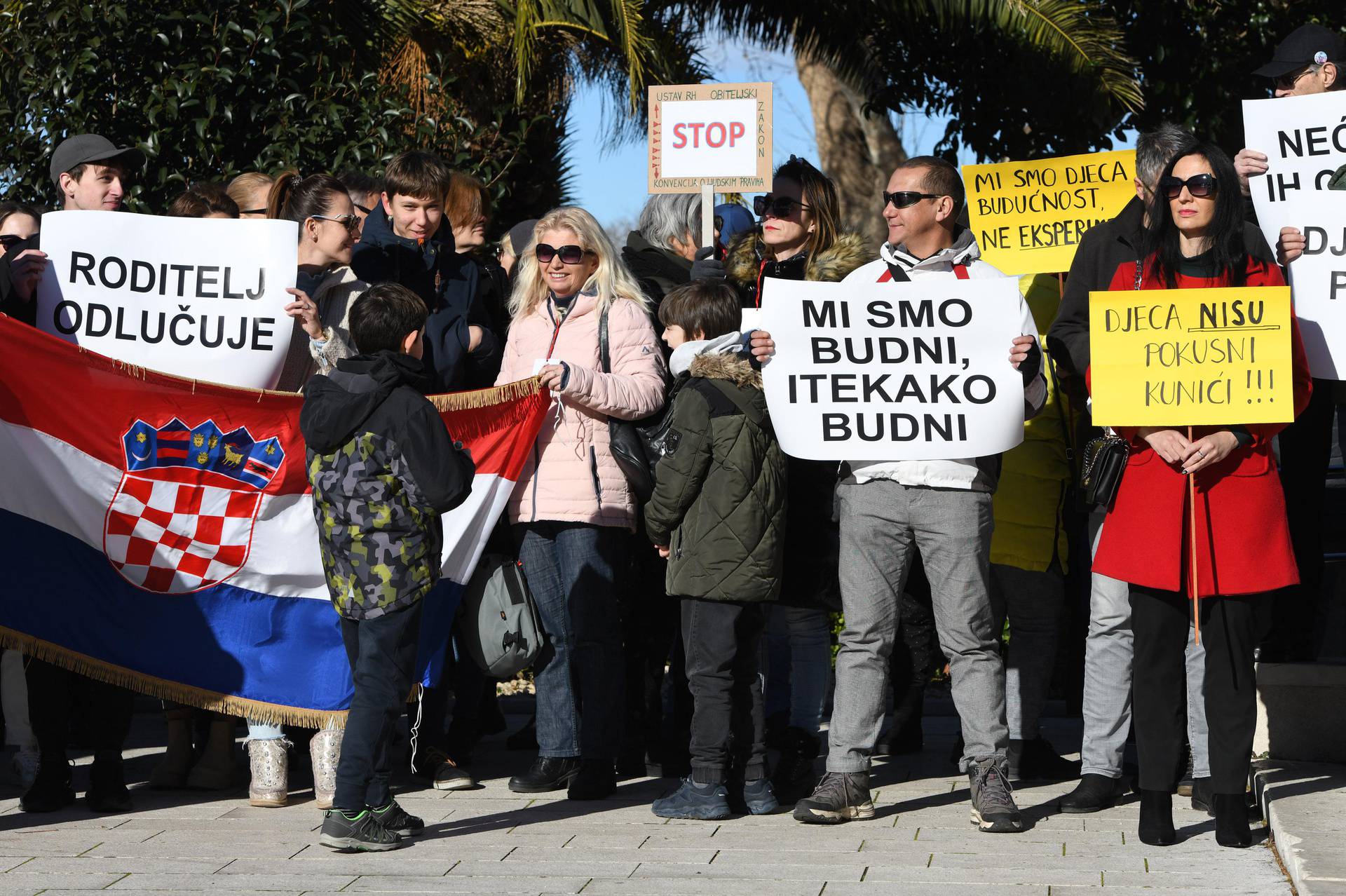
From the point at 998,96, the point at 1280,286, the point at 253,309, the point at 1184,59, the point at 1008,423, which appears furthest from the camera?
the point at 998,96

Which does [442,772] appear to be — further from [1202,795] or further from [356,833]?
[1202,795]

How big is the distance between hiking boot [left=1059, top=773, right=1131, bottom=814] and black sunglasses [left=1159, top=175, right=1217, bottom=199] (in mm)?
1977

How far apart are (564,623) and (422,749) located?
791 millimetres

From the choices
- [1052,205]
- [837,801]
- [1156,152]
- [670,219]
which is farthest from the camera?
[670,219]

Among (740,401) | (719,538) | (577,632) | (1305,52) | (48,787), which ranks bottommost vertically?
(48,787)

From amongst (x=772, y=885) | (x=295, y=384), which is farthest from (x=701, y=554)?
(x=295, y=384)

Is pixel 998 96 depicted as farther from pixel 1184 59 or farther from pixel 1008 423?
pixel 1008 423

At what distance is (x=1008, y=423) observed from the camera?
5.80 m

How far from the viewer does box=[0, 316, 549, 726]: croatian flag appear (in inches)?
236


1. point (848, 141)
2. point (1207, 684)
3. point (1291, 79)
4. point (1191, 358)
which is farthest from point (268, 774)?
point (848, 141)

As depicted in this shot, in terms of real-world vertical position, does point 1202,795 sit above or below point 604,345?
below

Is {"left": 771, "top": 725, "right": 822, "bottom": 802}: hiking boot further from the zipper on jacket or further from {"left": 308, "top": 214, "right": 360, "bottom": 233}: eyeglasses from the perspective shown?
{"left": 308, "top": 214, "right": 360, "bottom": 233}: eyeglasses

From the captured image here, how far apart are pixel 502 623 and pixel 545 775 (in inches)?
25.1

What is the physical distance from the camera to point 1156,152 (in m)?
6.12
